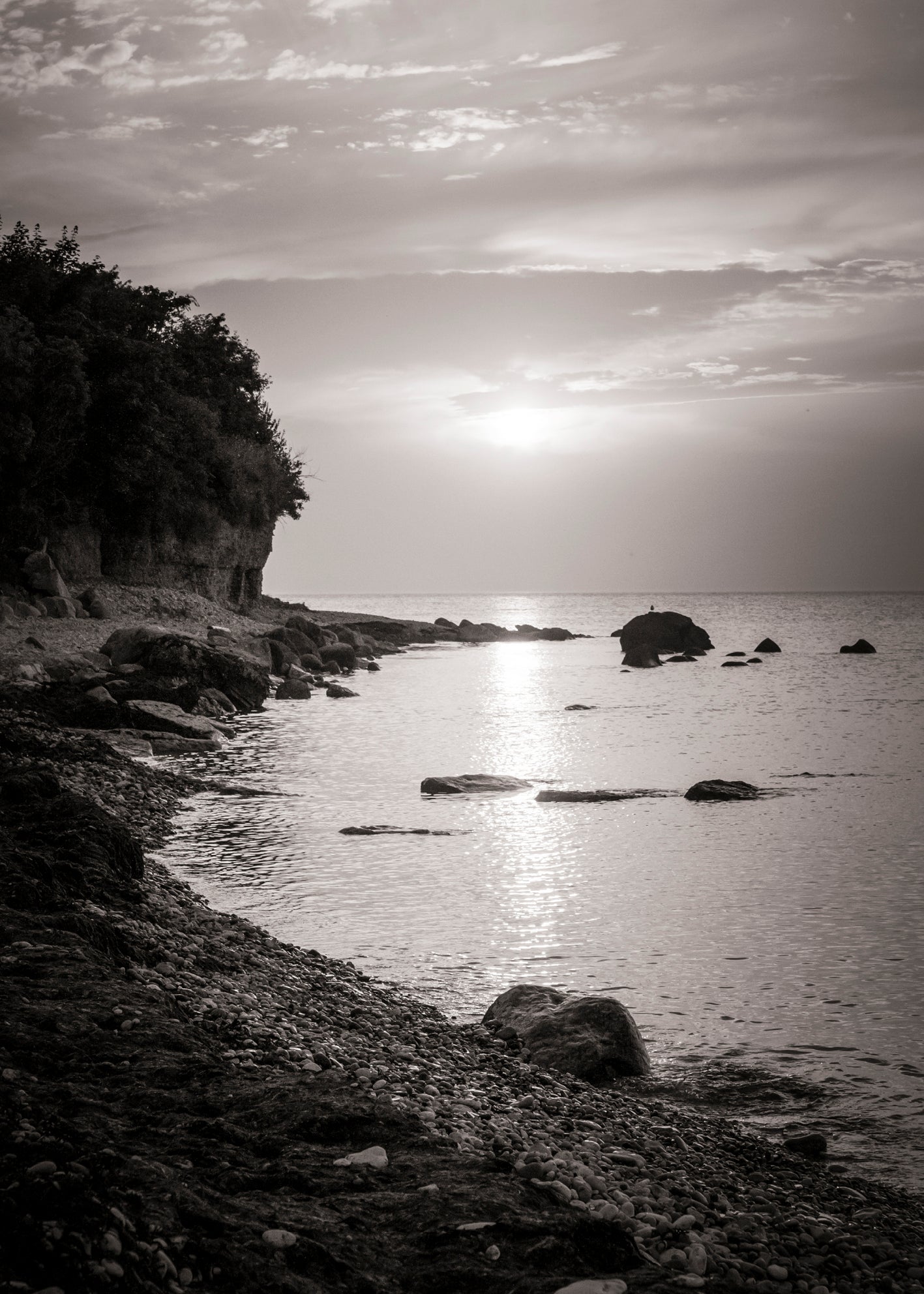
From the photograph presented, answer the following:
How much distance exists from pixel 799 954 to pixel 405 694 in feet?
98.4

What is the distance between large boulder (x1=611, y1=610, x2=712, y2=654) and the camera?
225 feet

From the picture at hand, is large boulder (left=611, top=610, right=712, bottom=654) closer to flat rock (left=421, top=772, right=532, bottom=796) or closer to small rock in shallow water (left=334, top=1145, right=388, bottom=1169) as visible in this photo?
flat rock (left=421, top=772, right=532, bottom=796)

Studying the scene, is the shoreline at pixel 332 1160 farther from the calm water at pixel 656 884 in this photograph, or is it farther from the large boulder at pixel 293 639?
the large boulder at pixel 293 639

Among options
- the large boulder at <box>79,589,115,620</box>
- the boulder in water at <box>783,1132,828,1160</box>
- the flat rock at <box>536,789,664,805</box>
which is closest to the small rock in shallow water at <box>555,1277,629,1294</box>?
the boulder in water at <box>783,1132,828,1160</box>

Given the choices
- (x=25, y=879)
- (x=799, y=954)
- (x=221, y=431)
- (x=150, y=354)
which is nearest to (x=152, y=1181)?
(x=25, y=879)

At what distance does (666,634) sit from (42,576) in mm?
42643

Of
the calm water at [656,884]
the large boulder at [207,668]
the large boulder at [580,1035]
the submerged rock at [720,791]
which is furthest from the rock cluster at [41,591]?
the large boulder at [580,1035]

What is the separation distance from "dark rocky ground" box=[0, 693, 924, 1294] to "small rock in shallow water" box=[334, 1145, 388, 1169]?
0.04m

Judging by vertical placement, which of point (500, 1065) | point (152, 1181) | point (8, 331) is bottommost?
point (500, 1065)

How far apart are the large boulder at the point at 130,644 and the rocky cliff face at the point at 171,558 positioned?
1497 cm

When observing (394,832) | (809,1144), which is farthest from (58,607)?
(809,1144)

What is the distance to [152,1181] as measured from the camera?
4.05m

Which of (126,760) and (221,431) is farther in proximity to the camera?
(221,431)

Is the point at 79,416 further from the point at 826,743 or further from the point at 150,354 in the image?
the point at 826,743
